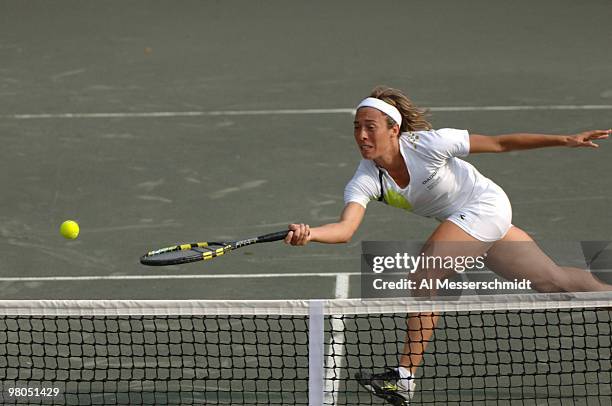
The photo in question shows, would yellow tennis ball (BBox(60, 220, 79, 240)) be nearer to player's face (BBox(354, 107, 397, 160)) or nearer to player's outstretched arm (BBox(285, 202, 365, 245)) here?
player's outstretched arm (BBox(285, 202, 365, 245))

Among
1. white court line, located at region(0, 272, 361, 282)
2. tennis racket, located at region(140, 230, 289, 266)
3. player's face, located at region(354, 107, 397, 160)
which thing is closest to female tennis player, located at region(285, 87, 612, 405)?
player's face, located at region(354, 107, 397, 160)

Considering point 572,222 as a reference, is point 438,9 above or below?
above

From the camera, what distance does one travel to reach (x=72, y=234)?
9.34 metres

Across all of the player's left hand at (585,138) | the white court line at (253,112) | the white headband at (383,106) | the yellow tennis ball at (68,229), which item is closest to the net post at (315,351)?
the white headband at (383,106)

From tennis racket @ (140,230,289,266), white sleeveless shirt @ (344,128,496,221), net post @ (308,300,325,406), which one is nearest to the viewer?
net post @ (308,300,325,406)

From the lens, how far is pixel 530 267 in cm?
732

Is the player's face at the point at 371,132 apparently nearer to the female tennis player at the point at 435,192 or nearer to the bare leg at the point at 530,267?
the female tennis player at the point at 435,192

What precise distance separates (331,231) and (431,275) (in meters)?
0.70

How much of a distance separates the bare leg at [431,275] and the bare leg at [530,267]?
0.35ft

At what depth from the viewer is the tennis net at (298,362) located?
257 inches

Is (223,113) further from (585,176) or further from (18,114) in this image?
(585,176)

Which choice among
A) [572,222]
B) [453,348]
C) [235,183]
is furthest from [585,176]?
[453,348]

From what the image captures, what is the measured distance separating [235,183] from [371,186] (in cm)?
461

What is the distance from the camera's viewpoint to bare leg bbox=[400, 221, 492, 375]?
23.3 feet
